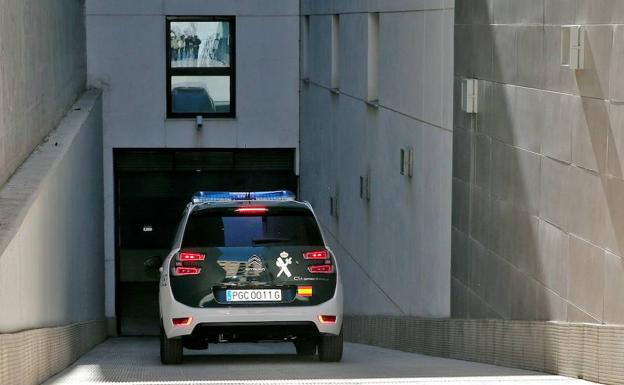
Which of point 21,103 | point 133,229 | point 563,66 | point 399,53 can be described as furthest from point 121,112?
point 563,66

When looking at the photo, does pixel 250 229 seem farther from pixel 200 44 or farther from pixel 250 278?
pixel 200 44

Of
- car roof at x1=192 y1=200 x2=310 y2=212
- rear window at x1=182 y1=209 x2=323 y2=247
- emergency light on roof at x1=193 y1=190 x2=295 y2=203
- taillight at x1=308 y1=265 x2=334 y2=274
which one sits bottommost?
taillight at x1=308 y1=265 x2=334 y2=274

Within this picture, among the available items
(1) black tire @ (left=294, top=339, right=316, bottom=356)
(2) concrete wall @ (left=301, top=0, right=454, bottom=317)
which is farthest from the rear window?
(2) concrete wall @ (left=301, top=0, right=454, bottom=317)

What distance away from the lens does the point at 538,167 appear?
902cm

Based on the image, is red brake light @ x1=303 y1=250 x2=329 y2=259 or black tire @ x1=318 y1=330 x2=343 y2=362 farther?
black tire @ x1=318 y1=330 x2=343 y2=362

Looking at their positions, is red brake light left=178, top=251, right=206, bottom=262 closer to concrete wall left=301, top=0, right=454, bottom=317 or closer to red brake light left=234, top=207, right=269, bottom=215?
red brake light left=234, top=207, right=269, bottom=215

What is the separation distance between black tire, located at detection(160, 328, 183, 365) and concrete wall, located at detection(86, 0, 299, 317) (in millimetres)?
13130

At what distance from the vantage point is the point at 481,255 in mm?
10836

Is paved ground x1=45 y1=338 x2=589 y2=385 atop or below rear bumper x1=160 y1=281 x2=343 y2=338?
below

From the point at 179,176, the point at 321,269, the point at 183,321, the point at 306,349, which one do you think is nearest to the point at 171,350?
the point at 183,321

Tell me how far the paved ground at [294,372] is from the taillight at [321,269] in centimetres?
79

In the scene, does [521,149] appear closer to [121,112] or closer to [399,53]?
[399,53]

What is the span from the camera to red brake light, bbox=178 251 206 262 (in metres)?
10.1

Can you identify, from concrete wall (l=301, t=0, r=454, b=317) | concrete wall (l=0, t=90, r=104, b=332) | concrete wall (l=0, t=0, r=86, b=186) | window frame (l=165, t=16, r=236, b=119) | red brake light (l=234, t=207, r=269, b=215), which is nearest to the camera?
concrete wall (l=0, t=90, r=104, b=332)
